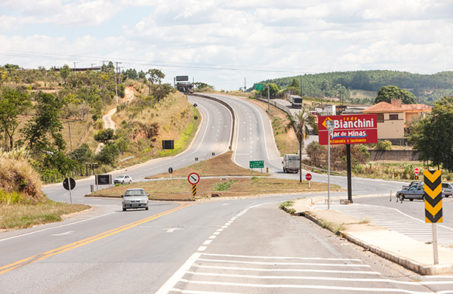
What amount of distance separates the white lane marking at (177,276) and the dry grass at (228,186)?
44651 millimetres

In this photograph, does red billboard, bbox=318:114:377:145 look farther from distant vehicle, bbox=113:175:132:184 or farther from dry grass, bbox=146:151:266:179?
distant vehicle, bbox=113:175:132:184

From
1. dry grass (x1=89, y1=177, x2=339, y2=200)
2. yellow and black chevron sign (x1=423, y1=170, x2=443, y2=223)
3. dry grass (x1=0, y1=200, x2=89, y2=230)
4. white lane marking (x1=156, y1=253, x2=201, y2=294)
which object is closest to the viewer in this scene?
white lane marking (x1=156, y1=253, x2=201, y2=294)

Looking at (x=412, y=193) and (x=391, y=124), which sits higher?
(x=391, y=124)

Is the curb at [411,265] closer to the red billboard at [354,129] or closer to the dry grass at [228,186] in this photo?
the red billboard at [354,129]

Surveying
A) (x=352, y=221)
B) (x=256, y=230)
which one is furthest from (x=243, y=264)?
(x=352, y=221)

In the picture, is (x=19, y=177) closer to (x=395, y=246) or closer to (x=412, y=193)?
(x=395, y=246)

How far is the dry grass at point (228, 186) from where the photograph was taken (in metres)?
63.4

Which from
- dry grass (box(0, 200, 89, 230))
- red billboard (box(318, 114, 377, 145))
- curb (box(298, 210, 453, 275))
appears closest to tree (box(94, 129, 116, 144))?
red billboard (box(318, 114, 377, 145))

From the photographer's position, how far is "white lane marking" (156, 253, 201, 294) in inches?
380

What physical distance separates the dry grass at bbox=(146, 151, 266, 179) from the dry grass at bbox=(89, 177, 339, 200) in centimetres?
734

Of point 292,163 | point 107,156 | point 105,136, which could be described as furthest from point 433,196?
point 105,136

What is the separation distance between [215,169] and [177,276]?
3223 inches

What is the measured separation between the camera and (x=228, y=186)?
71125 mm

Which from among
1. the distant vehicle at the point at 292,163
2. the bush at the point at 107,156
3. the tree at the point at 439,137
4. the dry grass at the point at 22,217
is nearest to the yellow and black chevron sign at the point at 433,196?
the dry grass at the point at 22,217
